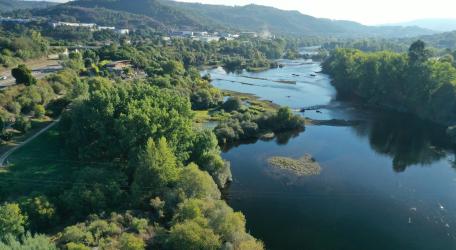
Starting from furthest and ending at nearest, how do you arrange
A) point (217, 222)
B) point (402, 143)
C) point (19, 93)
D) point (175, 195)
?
point (402, 143), point (19, 93), point (175, 195), point (217, 222)

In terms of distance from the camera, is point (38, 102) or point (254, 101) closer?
point (38, 102)

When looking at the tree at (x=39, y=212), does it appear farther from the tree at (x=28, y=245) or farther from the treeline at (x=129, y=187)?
the tree at (x=28, y=245)

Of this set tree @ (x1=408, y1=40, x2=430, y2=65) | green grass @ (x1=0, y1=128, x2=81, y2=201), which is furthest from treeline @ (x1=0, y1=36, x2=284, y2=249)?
tree @ (x1=408, y1=40, x2=430, y2=65)

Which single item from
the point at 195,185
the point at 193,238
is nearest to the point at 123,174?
the point at 195,185

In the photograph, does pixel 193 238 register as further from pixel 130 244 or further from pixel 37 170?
pixel 37 170

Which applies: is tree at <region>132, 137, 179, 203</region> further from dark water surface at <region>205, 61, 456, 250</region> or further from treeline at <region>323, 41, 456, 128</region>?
treeline at <region>323, 41, 456, 128</region>

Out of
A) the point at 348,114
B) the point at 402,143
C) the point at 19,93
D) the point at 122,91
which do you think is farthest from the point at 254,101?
the point at 19,93

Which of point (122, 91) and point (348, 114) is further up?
point (122, 91)

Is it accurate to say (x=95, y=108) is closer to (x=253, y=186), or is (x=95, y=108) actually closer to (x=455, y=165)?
(x=253, y=186)
